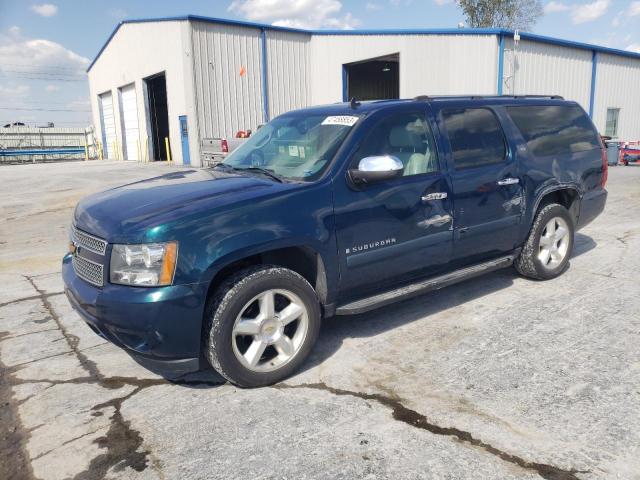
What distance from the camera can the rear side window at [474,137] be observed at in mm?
4238

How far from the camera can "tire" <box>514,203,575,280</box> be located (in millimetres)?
5000

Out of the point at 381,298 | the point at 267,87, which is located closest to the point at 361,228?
the point at 381,298

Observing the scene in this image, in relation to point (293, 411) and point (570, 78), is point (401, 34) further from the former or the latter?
point (293, 411)

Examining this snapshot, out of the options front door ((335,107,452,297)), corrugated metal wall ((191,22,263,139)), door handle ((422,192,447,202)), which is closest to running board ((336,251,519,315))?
front door ((335,107,452,297))

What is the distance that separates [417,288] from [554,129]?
2.50 meters

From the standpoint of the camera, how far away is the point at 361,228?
3590 millimetres

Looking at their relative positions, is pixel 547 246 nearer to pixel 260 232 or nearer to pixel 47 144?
pixel 260 232

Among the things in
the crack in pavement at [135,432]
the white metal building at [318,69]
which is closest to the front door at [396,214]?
the crack in pavement at [135,432]

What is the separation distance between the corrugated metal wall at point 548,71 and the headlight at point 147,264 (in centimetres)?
1726

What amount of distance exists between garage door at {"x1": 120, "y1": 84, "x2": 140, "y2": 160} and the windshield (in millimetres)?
24602

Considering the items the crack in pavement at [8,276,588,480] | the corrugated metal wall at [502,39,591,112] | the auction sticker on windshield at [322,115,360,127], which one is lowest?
the crack in pavement at [8,276,588,480]

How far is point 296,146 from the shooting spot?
403 cm

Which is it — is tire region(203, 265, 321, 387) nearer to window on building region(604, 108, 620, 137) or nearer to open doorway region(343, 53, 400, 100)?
window on building region(604, 108, 620, 137)

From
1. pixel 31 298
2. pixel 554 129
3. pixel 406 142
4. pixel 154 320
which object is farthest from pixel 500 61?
pixel 154 320
